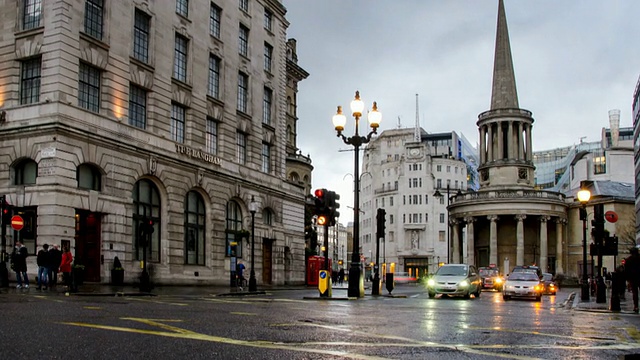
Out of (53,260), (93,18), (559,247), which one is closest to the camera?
(53,260)

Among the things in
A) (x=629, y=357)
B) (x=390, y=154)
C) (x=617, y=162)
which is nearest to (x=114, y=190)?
(x=629, y=357)

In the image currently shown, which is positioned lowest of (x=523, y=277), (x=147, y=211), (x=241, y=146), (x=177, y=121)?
(x=523, y=277)

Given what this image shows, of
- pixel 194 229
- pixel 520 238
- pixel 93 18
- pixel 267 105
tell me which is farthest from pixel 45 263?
pixel 520 238

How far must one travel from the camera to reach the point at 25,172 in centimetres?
3097

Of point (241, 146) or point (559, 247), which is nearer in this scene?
point (241, 146)

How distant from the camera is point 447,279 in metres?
31.2

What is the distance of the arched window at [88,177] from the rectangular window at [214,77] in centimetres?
1238

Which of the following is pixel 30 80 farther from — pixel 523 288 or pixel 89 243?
pixel 523 288

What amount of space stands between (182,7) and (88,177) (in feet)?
45.3

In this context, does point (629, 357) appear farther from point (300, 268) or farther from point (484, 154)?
point (484, 154)

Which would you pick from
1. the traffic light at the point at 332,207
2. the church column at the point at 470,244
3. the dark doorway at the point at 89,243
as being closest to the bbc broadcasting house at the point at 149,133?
the dark doorway at the point at 89,243

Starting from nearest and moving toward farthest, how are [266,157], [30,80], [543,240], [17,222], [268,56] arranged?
[17,222] → [30,80] → [266,157] → [268,56] → [543,240]

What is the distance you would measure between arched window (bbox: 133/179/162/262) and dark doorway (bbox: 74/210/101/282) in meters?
2.90

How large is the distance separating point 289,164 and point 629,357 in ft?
211
